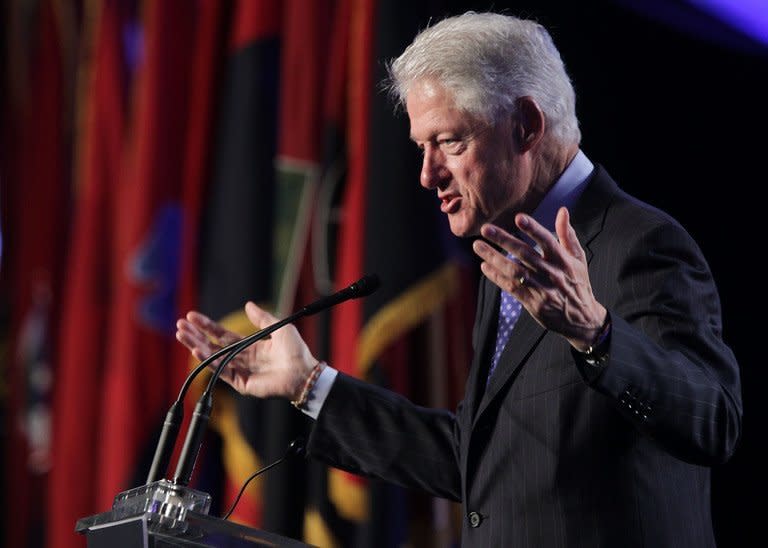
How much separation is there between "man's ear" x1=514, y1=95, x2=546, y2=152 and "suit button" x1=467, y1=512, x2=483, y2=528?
63 centimetres

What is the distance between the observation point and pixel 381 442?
1920 millimetres

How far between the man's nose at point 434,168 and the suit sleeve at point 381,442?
0.39m

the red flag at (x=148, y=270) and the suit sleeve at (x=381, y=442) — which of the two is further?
the red flag at (x=148, y=270)

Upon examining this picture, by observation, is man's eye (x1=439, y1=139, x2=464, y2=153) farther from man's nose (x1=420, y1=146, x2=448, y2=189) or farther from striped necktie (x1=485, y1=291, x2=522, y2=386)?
striped necktie (x1=485, y1=291, x2=522, y2=386)

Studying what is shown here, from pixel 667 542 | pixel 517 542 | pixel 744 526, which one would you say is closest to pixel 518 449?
pixel 517 542

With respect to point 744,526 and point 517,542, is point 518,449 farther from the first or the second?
point 744,526

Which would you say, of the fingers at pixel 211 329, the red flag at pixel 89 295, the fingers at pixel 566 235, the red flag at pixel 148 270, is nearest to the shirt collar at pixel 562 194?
the fingers at pixel 566 235

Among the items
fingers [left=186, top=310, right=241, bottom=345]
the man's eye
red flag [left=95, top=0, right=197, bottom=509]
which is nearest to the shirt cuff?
fingers [left=186, top=310, right=241, bottom=345]

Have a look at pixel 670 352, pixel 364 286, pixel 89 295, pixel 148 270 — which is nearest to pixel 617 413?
pixel 670 352

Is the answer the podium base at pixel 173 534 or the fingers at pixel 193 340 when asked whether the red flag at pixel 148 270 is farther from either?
the podium base at pixel 173 534

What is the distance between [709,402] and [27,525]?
10.3 ft

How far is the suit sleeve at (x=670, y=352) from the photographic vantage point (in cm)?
139

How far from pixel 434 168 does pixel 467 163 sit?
7 cm

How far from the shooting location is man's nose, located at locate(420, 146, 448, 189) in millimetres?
1885
